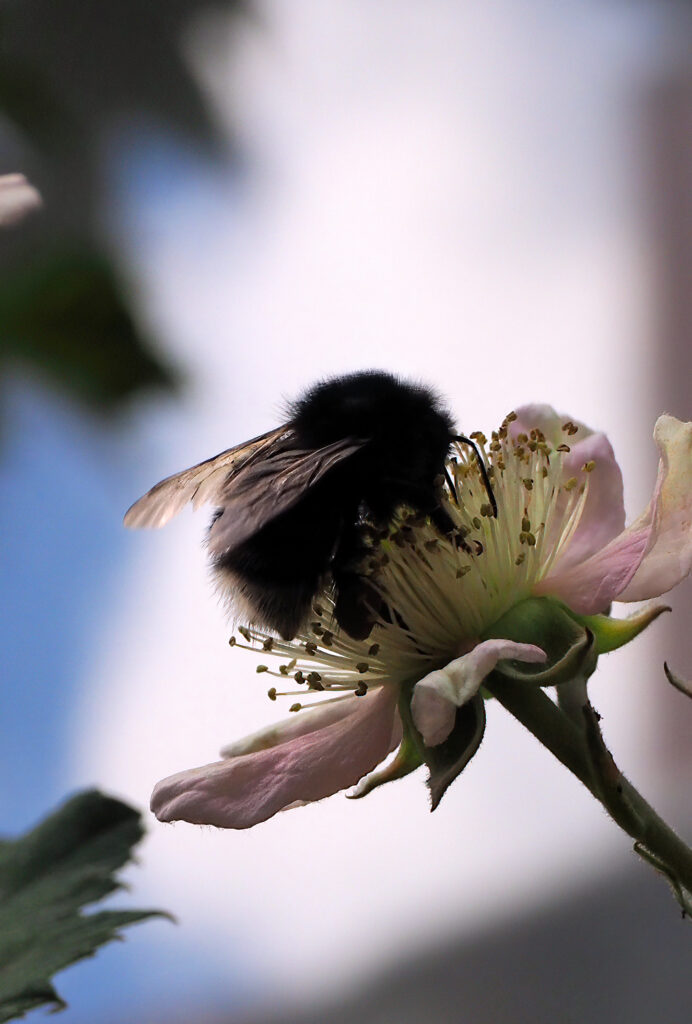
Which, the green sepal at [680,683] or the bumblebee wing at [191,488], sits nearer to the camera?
the green sepal at [680,683]

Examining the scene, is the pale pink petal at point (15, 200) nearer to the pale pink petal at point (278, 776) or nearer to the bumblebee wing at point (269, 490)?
the bumblebee wing at point (269, 490)

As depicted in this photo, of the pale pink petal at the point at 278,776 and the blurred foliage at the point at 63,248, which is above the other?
the blurred foliage at the point at 63,248

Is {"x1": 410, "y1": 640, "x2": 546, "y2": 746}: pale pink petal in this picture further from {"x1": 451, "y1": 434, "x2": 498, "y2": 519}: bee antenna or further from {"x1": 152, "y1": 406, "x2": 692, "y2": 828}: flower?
{"x1": 451, "y1": 434, "x2": 498, "y2": 519}: bee antenna

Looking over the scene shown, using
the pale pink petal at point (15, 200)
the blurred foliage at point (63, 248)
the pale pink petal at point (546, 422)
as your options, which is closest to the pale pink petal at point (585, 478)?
the pale pink petal at point (546, 422)

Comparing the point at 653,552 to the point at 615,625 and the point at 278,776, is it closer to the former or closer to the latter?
the point at 615,625

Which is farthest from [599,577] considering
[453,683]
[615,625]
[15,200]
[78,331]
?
[78,331]

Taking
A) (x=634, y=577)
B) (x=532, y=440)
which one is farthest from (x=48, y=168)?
(x=634, y=577)

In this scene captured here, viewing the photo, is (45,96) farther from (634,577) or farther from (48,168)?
(634,577)
